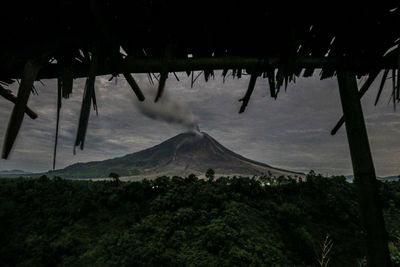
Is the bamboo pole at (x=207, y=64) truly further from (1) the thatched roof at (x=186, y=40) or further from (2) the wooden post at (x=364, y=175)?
(2) the wooden post at (x=364, y=175)

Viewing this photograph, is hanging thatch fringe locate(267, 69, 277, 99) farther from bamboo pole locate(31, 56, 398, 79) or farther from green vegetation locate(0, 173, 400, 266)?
green vegetation locate(0, 173, 400, 266)

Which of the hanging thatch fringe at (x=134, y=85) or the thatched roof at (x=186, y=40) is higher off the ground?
the thatched roof at (x=186, y=40)

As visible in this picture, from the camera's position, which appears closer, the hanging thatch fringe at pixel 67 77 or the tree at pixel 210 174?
the hanging thatch fringe at pixel 67 77

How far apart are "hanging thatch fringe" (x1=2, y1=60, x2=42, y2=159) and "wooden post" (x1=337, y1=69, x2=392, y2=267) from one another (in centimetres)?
260

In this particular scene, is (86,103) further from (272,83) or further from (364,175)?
(364,175)

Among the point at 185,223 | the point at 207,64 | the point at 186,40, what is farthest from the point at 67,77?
the point at 185,223

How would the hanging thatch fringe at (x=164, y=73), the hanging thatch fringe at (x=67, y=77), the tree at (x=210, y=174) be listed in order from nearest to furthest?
1. the hanging thatch fringe at (x=67, y=77)
2. the hanging thatch fringe at (x=164, y=73)
3. the tree at (x=210, y=174)

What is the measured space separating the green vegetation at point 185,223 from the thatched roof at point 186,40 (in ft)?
14.4

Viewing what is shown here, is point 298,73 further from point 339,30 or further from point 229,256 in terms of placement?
point 229,256

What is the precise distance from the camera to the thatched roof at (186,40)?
2.20 m

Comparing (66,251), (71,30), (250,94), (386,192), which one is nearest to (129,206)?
(66,251)

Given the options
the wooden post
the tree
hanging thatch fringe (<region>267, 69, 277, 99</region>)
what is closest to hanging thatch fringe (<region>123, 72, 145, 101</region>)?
hanging thatch fringe (<region>267, 69, 277, 99</region>)

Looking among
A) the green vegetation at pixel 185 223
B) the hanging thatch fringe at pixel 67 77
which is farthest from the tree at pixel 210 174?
the hanging thatch fringe at pixel 67 77

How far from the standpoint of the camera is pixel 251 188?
950 centimetres
